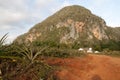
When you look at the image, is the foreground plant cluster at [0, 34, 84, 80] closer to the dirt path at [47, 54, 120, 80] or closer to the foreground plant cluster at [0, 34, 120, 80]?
the foreground plant cluster at [0, 34, 120, 80]

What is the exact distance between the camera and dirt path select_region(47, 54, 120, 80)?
11375mm

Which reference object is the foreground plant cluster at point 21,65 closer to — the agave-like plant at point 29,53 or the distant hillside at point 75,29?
the agave-like plant at point 29,53

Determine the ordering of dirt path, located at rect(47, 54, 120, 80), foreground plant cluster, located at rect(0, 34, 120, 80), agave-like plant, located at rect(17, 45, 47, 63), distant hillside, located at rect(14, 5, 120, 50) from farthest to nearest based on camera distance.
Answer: distant hillside, located at rect(14, 5, 120, 50)
dirt path, located at rect(47, 54, 120, 80)
agave-like plant, located at rect(17, 45, 47, 63)
foreground plant cluster, located at rect(0, 34, 120, 80)

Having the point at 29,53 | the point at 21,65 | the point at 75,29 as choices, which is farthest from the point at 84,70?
the point at 75,29

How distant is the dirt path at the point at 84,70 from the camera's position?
37.3 ft

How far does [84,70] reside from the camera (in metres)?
12.5

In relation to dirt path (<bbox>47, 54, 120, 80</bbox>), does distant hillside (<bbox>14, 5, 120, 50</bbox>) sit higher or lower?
higher

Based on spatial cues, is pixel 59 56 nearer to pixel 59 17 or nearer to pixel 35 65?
pixel 35 65

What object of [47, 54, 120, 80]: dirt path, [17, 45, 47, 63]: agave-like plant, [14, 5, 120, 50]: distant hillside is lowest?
[47, 54, 120, 80]: dirt path

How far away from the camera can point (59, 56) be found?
13.5 metres

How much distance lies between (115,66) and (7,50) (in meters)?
6.78

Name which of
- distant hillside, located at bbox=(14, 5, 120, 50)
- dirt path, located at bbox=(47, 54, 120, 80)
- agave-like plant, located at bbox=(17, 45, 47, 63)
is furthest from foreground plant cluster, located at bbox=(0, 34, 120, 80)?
distant hillside, located at bbox=(14, 5, 120, 50)

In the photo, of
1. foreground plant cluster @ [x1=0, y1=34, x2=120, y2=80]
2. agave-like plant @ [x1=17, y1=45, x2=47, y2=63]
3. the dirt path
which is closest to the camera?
foreground plant cluster @ [x1=0, y1=34, x2=120, y2=80]

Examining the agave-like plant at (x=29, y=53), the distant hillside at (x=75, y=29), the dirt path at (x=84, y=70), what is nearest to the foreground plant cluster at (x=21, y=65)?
the agave-like plant at (x=29, y=53)
